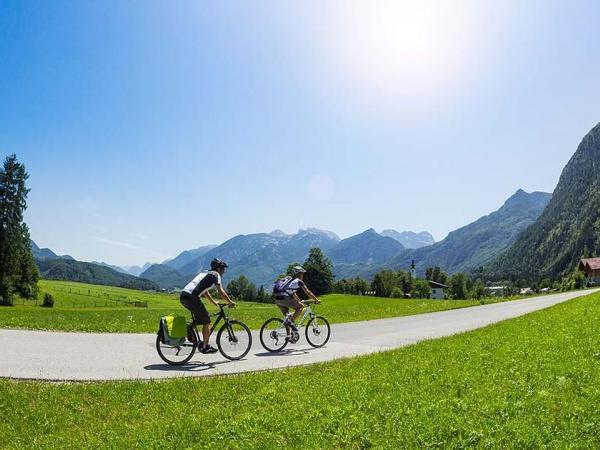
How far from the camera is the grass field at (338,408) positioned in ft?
22.2

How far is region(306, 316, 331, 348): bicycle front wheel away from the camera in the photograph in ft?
53.6

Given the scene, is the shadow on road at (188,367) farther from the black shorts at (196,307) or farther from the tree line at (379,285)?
the tree line at (379,285)

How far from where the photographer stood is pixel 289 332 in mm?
15523

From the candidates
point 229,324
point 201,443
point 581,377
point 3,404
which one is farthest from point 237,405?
point 581,377

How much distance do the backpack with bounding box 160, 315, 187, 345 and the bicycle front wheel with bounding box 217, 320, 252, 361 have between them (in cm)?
131

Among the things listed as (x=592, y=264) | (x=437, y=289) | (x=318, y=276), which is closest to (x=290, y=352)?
(x=318, y=276)

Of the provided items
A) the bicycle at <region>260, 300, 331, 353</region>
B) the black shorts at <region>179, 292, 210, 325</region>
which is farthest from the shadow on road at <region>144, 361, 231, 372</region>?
the bicycle at <region>260, 300, 331, 353</region>

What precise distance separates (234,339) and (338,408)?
6603mm

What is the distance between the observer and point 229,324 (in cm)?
1385

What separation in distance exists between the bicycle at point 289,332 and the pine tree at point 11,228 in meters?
68.2

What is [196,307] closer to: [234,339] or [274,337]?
[234,339]

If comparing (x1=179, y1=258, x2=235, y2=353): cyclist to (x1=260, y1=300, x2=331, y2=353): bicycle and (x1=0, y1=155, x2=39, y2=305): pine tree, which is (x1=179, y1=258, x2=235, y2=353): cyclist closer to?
(x1=260, y1=300, x2=331, y2=353): bicycle

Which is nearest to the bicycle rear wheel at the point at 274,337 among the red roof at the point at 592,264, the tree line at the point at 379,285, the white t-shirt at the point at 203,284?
the white t-shirt at the point at 203,284

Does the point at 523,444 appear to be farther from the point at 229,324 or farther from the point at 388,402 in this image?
the point at 229,324
